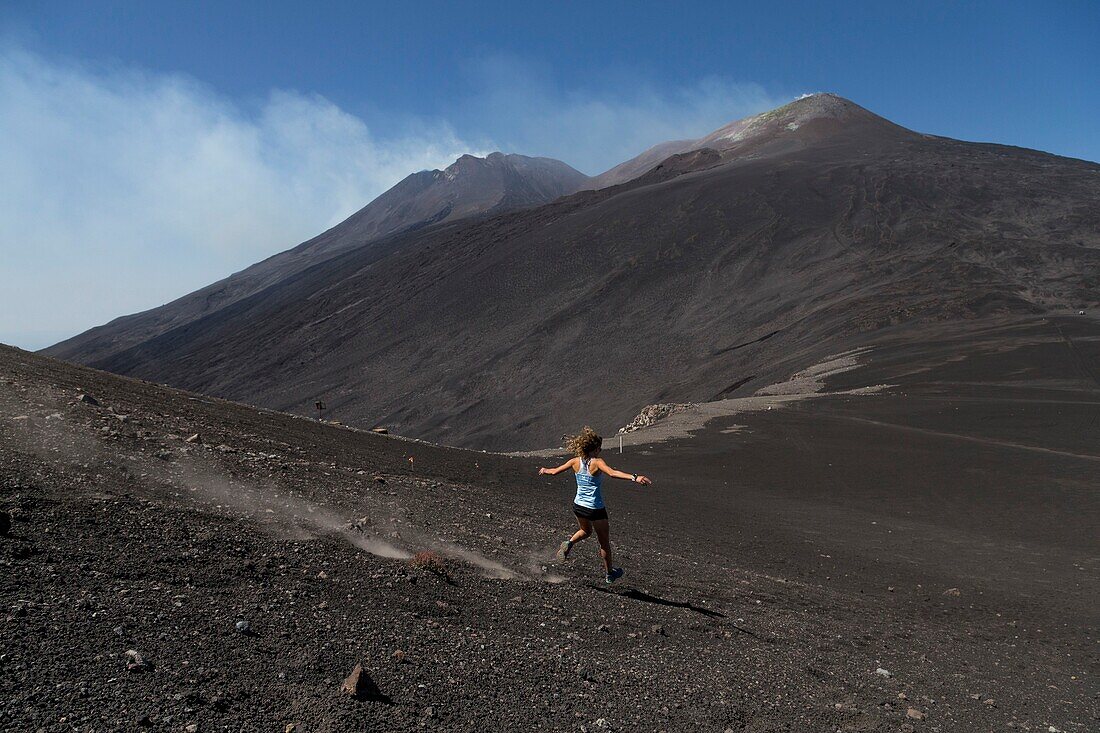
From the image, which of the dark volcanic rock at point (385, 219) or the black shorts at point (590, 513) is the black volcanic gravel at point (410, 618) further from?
the dark volcanic rock at point (385, 219)

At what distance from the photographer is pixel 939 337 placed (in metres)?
35.8

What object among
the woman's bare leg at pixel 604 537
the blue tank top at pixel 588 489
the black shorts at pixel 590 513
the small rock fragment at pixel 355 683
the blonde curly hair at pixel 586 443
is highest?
the blonde curly hair at pixel 586 443

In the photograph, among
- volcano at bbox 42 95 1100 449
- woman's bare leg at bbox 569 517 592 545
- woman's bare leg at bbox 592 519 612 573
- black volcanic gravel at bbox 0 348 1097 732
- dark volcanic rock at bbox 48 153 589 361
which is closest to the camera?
black volcanic gravel at bbox 0 348 1097 732

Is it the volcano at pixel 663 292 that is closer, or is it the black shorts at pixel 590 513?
the black shorts at pixel 590 513

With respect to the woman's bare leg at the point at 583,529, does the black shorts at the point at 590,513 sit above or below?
above

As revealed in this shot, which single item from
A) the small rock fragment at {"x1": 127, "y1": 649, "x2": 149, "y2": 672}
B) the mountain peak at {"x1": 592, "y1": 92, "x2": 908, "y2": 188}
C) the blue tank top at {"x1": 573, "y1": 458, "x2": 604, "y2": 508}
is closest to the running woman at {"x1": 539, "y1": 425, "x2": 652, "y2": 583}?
the blue tank top at {"x1": 573, "y1": 458, "x2": 604, "y2": 508}

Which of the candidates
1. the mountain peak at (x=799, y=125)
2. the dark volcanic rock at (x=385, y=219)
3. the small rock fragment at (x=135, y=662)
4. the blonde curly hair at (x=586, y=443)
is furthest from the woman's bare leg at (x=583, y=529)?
the dark volcanic rock at (x=385, y=219)

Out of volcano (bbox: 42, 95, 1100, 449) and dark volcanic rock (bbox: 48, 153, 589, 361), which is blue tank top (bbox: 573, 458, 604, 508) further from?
dark volcanic rock (bbox: 48, 153, 589, 361)

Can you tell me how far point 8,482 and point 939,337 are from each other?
38.6 meters

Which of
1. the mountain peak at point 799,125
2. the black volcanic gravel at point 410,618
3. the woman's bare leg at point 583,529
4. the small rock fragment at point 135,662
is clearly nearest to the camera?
the small rock fragment at point 135,662

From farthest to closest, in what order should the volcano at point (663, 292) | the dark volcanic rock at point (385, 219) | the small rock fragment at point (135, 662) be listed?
the dark volcanic rock at point (385, 219) → the volcano at point (663, 292) → the small rock fragment at point (135, 662)

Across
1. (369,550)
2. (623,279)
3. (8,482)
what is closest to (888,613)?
(369,550)

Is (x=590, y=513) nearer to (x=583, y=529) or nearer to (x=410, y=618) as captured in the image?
(x=583, y=529)

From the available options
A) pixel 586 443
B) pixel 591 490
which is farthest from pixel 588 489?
pixel 586 443
